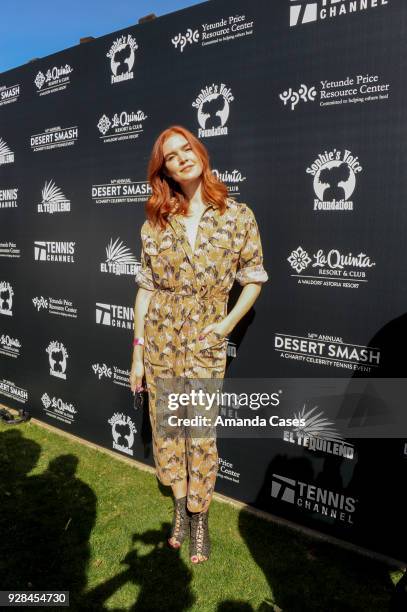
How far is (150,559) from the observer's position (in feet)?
7.56

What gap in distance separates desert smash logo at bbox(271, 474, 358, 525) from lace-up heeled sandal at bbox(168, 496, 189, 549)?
0.54 metres

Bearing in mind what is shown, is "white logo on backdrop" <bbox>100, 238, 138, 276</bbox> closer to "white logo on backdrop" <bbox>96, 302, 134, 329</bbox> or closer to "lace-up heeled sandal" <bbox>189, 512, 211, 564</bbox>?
"white logo on backdrop" <bbox>96, 302, 134, 329</bbox>

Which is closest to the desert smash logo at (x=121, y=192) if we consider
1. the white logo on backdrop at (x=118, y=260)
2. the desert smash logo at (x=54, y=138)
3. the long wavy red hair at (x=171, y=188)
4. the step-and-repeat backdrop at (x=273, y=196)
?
the step-and-repeat backdrop at (x=273, y=196)

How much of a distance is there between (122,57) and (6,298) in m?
2.28

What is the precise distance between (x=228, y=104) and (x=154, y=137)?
22.6 inches

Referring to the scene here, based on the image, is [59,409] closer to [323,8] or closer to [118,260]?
[118,260]

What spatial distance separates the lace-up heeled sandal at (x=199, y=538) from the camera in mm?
2293

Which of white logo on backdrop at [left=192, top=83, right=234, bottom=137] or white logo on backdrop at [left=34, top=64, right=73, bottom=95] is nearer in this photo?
white logo on backdrop at [left=192, top=83, right=234, bottom=137]

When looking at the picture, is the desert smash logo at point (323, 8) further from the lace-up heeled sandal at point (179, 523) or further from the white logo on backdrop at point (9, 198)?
the white logo on backdrop at point (9, 198)

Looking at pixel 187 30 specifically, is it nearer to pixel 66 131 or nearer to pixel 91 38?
pixel 91 38

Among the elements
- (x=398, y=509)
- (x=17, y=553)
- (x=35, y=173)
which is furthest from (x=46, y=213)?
(x=398, y=509)

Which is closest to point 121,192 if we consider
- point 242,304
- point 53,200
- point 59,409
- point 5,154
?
point 53,200

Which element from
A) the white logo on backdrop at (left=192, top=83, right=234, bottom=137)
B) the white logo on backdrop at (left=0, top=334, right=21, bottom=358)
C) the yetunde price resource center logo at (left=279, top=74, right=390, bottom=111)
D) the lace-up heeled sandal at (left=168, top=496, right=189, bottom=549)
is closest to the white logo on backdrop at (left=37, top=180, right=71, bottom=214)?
the white logo on backdrop at (left=0, top=334, right=21, bottom=358)

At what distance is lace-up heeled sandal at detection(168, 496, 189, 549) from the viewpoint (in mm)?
2416
